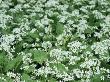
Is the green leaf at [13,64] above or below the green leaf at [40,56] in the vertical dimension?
below

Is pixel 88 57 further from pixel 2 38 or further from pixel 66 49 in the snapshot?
pixel 2 38

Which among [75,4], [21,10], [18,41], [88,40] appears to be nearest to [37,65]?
[18,41]

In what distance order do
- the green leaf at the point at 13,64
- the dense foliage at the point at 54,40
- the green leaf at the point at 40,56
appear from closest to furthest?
the dense foliage at the point at 54,40 → the green leaf at the point at 13,64 → the green leaf at the point at 40,56

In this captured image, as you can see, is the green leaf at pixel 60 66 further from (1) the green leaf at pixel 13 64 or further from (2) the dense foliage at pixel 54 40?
(1) the green leaf at pixel 13 64

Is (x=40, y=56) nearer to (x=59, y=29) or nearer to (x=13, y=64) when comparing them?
(x=13, y=64)

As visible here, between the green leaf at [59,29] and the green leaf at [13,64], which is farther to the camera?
the green leaf at [59,29]

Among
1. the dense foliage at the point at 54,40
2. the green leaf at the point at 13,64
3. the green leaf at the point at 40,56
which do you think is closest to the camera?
the dense foliage at the point at 54,40

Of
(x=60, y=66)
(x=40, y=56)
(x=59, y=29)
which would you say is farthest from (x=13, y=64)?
(x=59, y=29)

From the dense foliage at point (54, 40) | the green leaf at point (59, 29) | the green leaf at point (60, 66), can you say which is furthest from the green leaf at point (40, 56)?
the green leaf at point (59, 29)
